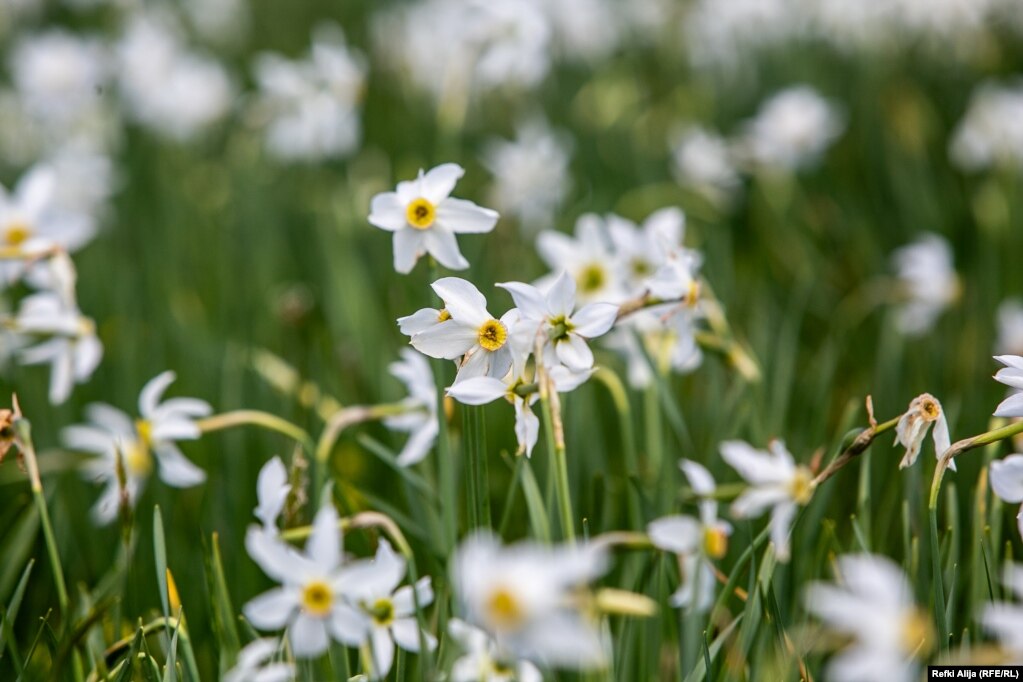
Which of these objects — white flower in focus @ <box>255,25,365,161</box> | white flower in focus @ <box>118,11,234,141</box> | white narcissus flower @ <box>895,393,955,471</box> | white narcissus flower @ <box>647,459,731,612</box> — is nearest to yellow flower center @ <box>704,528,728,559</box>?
white narcissus flower @ <box>647,459,731,612</box>

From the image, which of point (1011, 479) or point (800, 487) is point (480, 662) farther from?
point (1011, 479)

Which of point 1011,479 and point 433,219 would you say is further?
point 433,219

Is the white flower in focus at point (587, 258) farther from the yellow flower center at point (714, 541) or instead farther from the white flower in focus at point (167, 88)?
the white flower in focus at point (167, 88)

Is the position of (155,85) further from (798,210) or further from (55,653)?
(55,653)

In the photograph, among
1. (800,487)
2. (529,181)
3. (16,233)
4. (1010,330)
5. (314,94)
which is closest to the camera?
(800,487)

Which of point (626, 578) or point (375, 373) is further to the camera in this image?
point (375, 373)

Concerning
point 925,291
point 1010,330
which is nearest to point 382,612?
point 1010,330

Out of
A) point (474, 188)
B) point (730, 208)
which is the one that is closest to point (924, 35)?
point (730, 208)
